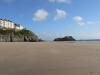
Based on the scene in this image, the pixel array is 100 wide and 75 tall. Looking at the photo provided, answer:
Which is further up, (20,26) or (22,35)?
(20,26)

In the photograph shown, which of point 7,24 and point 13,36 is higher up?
point 7,24

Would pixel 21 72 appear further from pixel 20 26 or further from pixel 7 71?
pixel 20 26

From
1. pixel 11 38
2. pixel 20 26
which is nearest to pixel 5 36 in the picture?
pixel 11 38

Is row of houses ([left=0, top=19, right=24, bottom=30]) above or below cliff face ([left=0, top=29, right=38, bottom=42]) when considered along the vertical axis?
above

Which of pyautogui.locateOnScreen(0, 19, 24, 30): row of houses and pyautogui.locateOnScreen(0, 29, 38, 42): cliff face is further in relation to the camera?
pyautogui.locateOnScreen(0, 19, 24, 30): row of houses

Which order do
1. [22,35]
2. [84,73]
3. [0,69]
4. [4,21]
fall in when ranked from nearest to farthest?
[84,73], [0,69], [22,35], [4,21]

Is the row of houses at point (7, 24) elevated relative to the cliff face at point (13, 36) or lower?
elevated

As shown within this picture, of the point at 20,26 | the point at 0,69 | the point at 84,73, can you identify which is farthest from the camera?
the point at 20,26

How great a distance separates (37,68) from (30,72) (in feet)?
2.09

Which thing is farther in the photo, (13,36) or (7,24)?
(7,24)

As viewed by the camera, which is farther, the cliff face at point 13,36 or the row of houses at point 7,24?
the row of houses at point 7,24

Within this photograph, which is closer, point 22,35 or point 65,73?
point 65,73

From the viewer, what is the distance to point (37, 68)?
22.4 feet

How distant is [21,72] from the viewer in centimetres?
621
